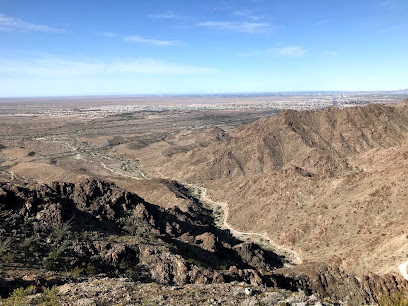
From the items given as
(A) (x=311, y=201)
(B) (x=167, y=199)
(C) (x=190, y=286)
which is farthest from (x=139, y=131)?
(C) (x=190, y=286)

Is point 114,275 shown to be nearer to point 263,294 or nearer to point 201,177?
point 263,294

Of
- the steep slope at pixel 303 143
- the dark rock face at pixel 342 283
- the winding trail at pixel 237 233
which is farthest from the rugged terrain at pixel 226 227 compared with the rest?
the steep slope at pixel 303 143

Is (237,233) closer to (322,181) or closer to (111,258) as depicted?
(322,181)

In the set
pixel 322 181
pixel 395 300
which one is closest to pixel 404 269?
pixel 395 300

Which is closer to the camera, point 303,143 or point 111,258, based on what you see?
point 111,258

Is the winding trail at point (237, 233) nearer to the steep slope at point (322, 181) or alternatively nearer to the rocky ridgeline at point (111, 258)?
the steep slope at point (322, 181)

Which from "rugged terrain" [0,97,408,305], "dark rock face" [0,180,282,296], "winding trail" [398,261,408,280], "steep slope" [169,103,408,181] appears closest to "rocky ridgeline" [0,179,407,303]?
"dark rock face" [0,180,282,296]
